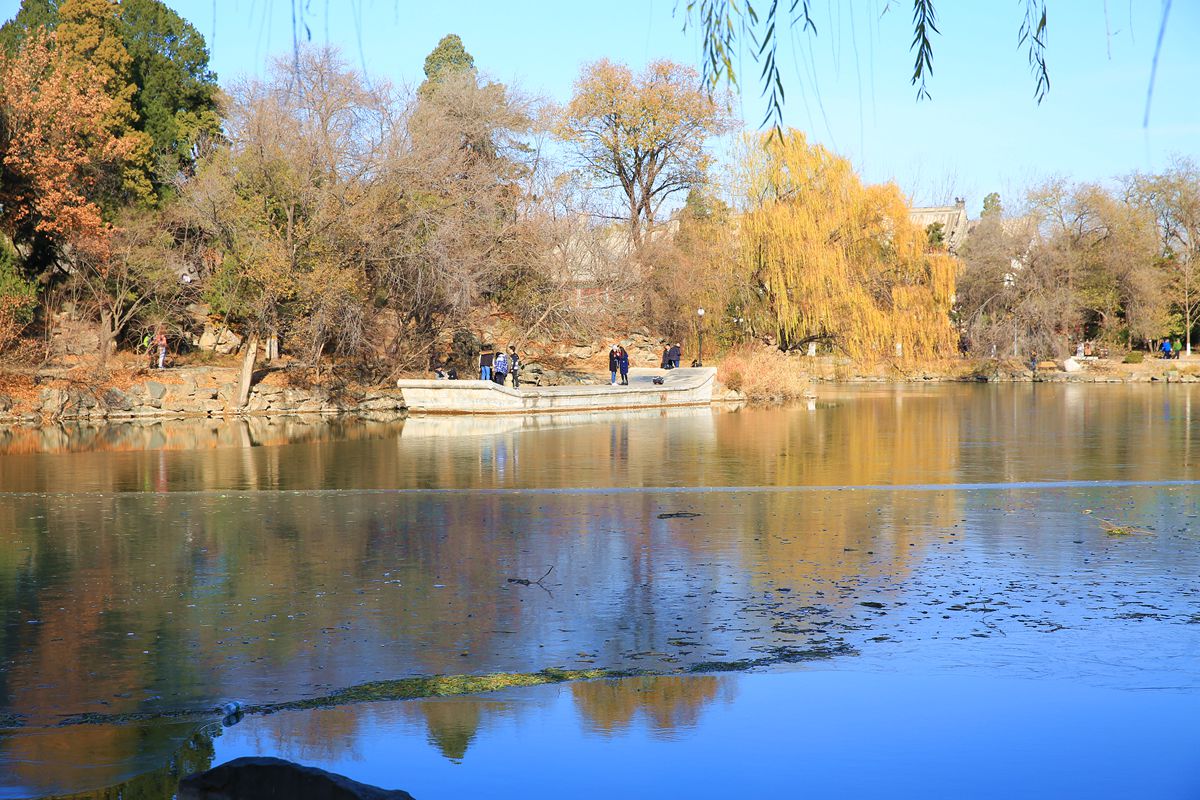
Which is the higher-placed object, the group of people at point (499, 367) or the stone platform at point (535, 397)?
the group of people at point (499, 367)

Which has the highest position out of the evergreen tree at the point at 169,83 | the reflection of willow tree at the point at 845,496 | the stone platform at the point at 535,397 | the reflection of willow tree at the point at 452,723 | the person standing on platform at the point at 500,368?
the evergreen tree at the point at 169,83

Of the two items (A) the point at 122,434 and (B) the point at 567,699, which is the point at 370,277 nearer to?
(A) the point at 122,434

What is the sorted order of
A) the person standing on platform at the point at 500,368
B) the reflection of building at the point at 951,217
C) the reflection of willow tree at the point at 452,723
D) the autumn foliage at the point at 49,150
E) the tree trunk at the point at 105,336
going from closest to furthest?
1. the reflection of willow tree at the point at 452,723
2. the autumn foliage at the point at 49,150
3. the tree trunk at the point at 105,336
4. the person standing on platform at the point at 500,368
5. the reflection of building at the point at 951,217

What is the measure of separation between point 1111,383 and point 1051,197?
14.0 m

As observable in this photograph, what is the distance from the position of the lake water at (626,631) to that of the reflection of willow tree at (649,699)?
2cm

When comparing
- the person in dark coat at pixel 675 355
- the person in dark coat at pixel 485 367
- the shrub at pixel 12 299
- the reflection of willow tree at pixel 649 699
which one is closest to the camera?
the reflection of willow tree at pixel 649 699

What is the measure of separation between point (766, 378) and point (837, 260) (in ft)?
24.8

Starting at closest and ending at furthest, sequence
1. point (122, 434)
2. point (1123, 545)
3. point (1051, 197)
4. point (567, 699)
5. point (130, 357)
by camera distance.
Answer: point (567, 699), point (1123, 545), point (122, 434), point (130, 357), point (1051, 197)

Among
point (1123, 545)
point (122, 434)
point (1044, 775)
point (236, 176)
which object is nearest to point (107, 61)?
point (236, 176)

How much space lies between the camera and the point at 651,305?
1918 inches

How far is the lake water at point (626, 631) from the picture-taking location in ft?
18.6

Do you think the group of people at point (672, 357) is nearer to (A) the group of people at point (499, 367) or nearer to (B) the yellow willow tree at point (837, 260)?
(B) the yellow willow tree at point (837, 260)

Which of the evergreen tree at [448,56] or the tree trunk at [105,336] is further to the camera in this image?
the evergreen tree at [448,56]

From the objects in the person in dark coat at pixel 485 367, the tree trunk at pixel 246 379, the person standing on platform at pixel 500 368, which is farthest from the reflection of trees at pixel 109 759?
the person in dark coat at pixel 485 367
